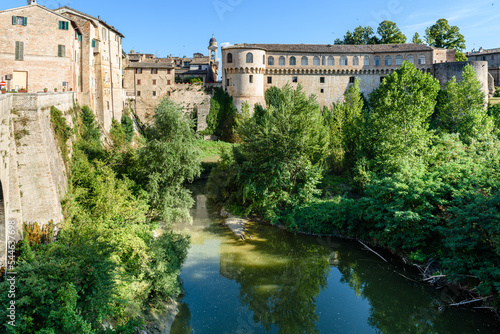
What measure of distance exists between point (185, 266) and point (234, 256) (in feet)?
9.93

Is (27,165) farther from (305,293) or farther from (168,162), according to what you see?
(305,293)

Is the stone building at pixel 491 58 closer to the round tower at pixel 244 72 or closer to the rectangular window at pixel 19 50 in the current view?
the round tower at pixel 244 72

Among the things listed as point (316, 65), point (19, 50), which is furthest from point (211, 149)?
point (19, 50)

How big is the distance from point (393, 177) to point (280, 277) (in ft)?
30.3

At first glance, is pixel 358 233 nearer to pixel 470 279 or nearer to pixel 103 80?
pixel 470 279

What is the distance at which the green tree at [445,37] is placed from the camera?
54.7 meters

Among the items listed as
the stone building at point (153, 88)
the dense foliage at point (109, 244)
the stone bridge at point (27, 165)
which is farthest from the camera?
the stone building at point (153, 88)

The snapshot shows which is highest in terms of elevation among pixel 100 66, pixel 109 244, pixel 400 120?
pixel 100 66

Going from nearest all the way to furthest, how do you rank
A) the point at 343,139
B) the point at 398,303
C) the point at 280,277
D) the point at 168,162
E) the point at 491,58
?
the point at 398,303
the point at 280,277
the point at 168,162
the point at 343,139
the point at 491,58

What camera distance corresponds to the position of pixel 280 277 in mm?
19234

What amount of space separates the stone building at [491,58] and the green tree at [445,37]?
35.7 feet

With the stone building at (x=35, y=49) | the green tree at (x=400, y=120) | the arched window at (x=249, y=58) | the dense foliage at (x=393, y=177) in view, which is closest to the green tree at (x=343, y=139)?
the dense foliage at (x=393, y=177)

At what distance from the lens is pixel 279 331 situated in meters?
15.0

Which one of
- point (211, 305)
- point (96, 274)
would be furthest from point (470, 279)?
point (96, 274)
